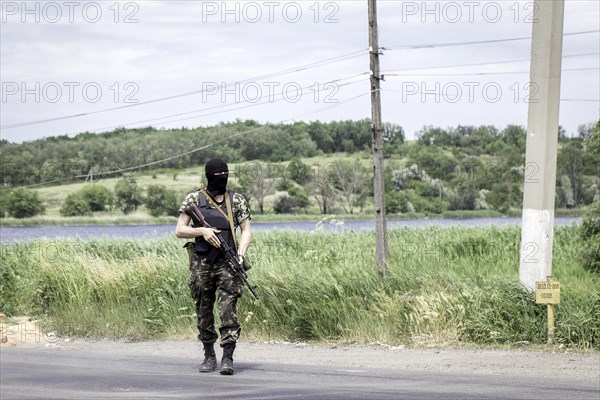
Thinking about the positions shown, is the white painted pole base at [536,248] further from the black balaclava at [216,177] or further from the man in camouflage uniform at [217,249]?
the black balaclava at [216,177]

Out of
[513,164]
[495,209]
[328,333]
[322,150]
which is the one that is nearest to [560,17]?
[328,333]

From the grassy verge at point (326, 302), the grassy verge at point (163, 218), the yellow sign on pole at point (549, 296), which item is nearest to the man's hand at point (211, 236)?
the grassy verge at point (326, 302)

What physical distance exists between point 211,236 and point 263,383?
1.74m

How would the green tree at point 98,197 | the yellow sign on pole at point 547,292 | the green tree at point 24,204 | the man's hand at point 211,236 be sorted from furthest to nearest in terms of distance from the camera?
1. the green tree at point 98,197
2. the green tree at point 24,204
3. the yellow sign on pole at point 547,292
4. the man's hand at point 211,236

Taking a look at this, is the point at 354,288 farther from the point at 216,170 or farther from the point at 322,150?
the point at 322,150

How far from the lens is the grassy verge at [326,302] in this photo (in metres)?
12.6

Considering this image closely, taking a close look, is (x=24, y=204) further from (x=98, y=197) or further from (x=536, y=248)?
(x=536, y=248)

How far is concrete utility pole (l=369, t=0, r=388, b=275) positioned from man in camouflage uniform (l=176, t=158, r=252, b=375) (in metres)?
7.21

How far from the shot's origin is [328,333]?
13.7 m

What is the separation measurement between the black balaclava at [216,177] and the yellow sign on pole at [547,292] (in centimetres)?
437

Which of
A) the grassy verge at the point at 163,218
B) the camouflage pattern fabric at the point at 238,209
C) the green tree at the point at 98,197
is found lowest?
the grassy verge at the point at 163,218

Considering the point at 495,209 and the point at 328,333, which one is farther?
the point at 495,209

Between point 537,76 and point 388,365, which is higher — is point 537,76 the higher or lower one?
the higher one

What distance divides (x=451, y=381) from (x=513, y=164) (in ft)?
148
